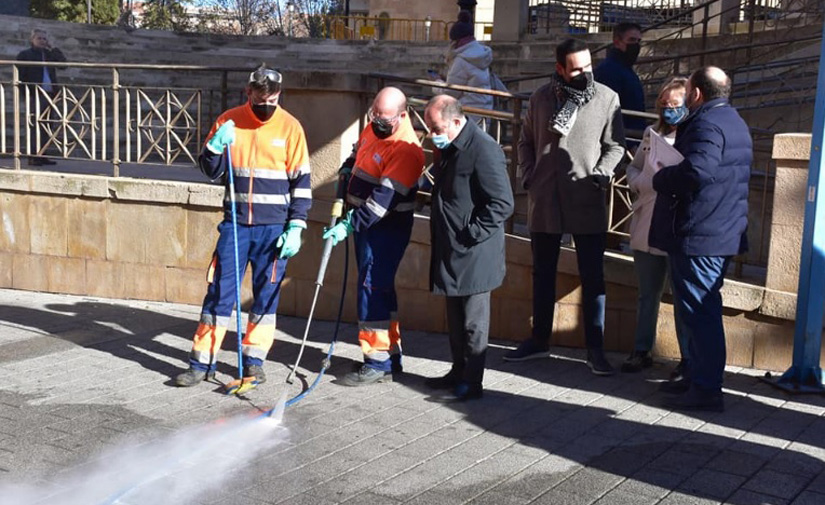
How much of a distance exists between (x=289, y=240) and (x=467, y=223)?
44.4 inches

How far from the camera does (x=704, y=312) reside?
18.9 feet

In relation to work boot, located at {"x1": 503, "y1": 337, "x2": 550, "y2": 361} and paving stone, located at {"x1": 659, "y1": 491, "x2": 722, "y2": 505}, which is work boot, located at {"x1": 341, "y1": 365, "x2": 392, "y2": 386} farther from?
paving stone, located at {"x1": 659, "y1": 491, "x2": 722, "y2": 505}

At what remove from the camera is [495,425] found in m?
5.59

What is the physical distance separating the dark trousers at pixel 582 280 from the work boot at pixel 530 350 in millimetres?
97

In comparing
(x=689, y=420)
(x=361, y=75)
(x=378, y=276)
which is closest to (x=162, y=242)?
(x=361, y=75)

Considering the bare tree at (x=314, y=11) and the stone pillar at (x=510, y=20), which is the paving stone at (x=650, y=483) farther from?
the bare tree at (x=314, y=11)

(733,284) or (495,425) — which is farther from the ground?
(733,284)

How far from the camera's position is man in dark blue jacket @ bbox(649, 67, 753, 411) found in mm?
5633

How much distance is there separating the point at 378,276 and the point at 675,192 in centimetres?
186

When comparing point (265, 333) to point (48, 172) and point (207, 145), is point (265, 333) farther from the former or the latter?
point (48, 172)

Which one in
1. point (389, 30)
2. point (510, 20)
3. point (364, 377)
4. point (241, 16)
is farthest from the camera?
point (241, 16)

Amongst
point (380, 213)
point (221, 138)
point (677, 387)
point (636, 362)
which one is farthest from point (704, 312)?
point (221, 138)

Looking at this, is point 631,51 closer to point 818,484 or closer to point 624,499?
point 818,484

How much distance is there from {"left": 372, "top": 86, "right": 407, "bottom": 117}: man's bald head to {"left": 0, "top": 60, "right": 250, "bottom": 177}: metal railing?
266 cm
